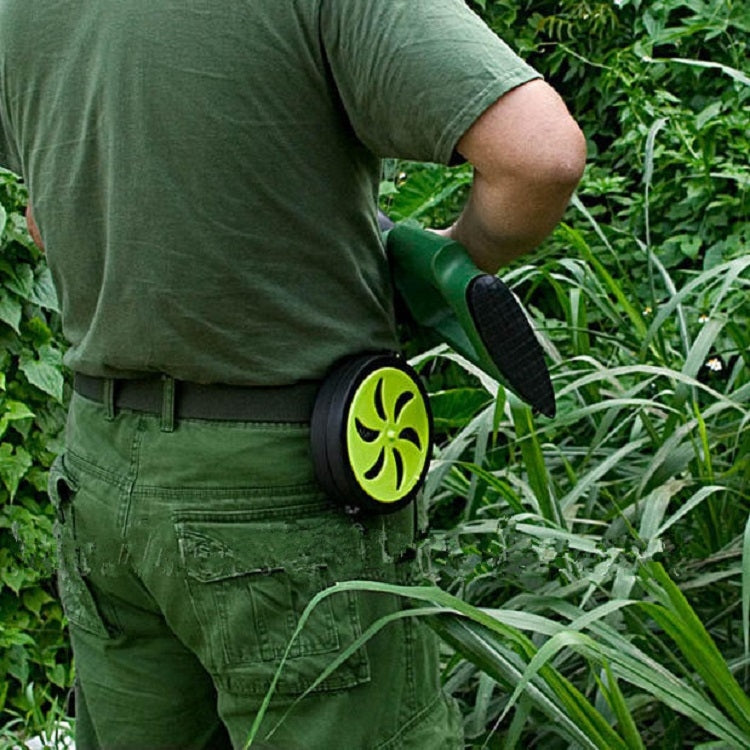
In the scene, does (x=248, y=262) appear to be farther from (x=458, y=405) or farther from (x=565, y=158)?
(x=458, y=405)

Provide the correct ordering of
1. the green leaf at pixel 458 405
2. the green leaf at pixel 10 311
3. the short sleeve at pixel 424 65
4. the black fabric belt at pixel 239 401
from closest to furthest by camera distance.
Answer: the short sleeve at pixel 424 65, the black fabric belt at pixel 239 401, the green leaf at pixel 458 405, the green leaf at pixel 10 311

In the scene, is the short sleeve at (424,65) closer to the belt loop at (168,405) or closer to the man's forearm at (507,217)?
the man's forearm at (507,217)

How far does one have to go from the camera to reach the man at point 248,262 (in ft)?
4.86

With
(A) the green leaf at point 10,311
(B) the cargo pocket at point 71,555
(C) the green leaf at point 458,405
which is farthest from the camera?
(A) the green leaf at point 10,311

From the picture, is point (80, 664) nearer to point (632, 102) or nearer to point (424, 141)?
point (424, 141)

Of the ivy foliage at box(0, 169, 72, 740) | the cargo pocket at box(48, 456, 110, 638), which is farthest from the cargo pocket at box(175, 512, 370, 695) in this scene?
the ivy foliage at box(0, 169, 72, 740)

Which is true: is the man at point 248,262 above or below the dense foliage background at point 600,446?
above

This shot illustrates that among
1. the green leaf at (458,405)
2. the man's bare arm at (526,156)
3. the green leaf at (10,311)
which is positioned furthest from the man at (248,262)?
the green leaf at (10,311)

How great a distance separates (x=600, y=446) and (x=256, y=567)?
1258mm

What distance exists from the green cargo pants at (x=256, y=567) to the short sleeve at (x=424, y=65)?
1.34ft

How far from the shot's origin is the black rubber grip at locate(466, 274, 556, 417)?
158 cm

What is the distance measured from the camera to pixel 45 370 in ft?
10.7

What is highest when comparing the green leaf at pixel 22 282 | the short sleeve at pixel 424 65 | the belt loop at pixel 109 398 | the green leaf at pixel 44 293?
the short sleeve at pixel 424 65

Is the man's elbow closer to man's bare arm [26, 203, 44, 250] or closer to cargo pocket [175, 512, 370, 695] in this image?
cargo pocket [175, 512, 370, 695]
